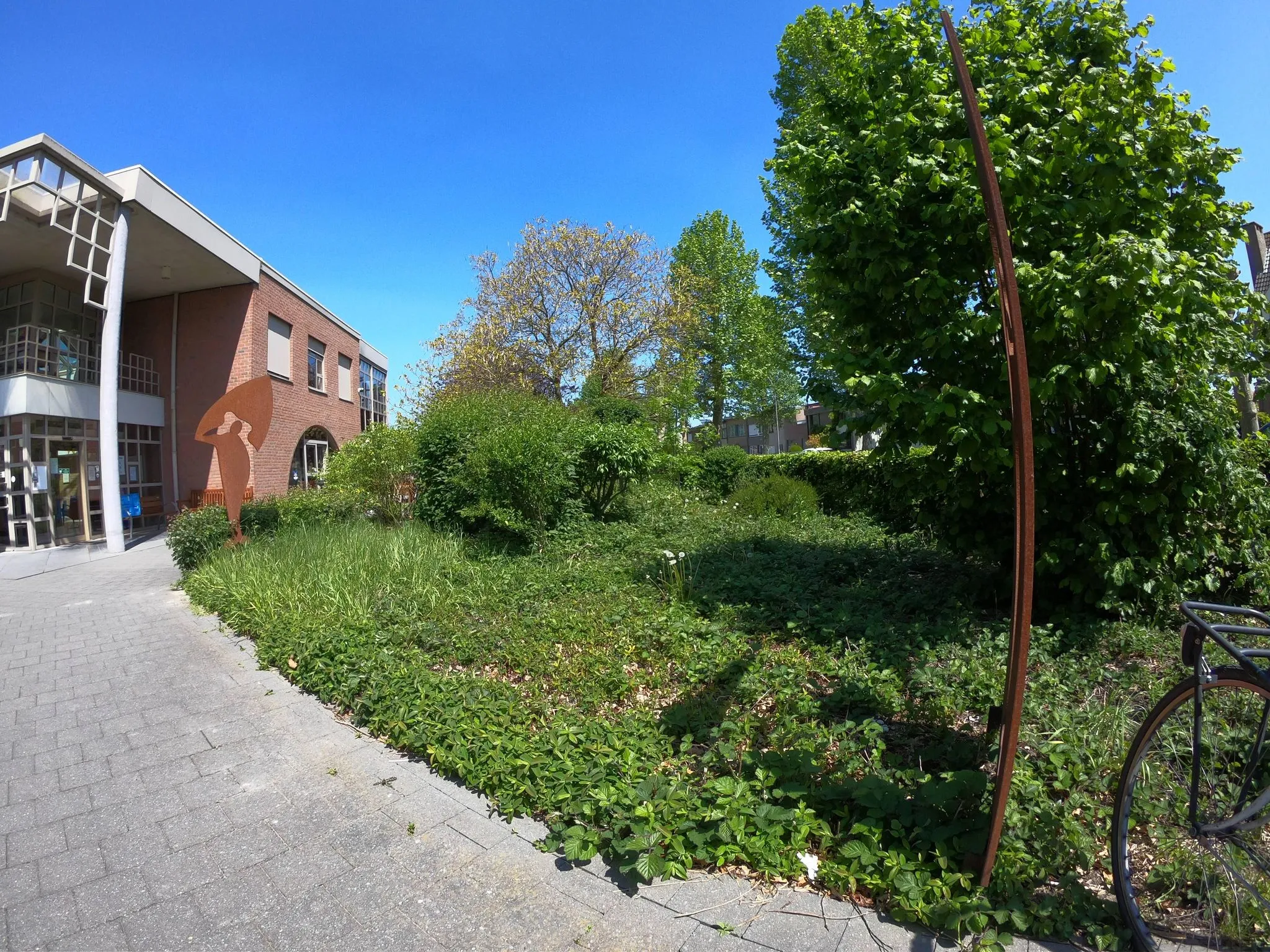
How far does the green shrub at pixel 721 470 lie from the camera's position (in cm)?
1447

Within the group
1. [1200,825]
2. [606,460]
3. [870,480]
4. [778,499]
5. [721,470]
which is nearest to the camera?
[1200,825]

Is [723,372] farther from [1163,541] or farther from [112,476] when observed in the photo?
[1163,541]

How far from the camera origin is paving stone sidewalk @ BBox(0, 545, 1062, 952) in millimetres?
2178

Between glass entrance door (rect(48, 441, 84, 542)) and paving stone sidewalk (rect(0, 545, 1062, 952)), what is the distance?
12247 mm

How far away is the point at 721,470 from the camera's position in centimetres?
1476

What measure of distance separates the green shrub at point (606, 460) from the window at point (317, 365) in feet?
49.1

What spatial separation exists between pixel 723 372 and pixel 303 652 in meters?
26.3

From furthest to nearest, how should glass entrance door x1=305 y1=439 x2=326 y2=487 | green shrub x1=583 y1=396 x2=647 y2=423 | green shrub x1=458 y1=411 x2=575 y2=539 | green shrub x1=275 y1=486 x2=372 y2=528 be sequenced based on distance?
1. glass entrance door x1=305 y1=439 x2=326 y2=487
2. green shrub x1=583 y1=396 x2=647 y2=423
3. green shrub x1=275 y1=486 x2=372 y2=528
4. green shrub x1=458 y1=411 x2=575 y2=539

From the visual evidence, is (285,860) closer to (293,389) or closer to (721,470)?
(721,470)

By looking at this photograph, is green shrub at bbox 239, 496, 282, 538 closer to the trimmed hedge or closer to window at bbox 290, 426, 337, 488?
the trimmed hedge

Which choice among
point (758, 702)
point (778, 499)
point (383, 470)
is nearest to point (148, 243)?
point (383, 470)

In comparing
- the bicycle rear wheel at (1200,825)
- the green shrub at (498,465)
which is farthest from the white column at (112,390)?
the bicycle rear wheel at (1200,825)

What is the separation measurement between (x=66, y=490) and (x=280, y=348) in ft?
21.7

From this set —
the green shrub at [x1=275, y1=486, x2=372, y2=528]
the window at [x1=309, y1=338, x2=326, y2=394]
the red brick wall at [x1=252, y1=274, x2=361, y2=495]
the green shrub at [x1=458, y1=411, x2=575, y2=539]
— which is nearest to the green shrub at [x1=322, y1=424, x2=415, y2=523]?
the green shrub at [x1=275, y1=486, x2=372, y2=528]
